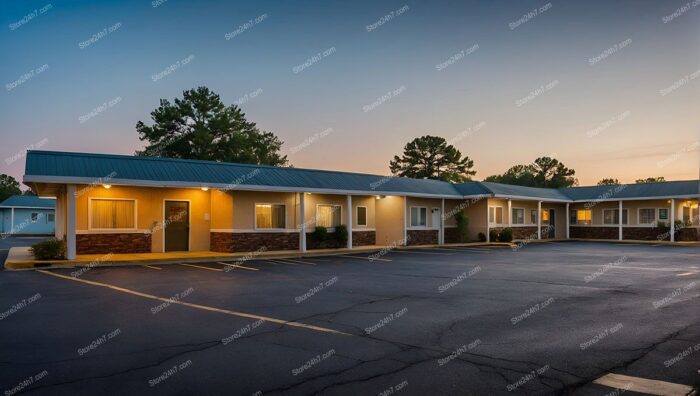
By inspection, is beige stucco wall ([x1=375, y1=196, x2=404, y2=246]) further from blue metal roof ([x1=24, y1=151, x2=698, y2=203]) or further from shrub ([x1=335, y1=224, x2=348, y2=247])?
shrub ([x1=335, y1=224, x2=348, y2=247])

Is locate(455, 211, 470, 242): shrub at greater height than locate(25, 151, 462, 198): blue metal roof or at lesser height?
lesser

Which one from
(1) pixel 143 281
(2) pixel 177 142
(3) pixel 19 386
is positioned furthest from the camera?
(2) pixel 177 142

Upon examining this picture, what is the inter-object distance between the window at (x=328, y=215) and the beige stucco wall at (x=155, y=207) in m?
5.18

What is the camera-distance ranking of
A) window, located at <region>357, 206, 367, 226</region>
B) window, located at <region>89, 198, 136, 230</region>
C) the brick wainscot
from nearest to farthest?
window, located at <region>89, 198, 136, 230</region>
window, located at <region>357, 206, 367, 226</region>
the brick wainscot

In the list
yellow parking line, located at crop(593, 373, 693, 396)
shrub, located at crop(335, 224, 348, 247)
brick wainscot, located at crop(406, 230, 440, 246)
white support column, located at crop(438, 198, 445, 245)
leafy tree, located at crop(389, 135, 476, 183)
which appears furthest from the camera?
leafy tree, located at crop(389, 135, 476, 183)

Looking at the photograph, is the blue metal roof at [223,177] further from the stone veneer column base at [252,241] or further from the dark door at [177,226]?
the stone veneer column base at [252,241]

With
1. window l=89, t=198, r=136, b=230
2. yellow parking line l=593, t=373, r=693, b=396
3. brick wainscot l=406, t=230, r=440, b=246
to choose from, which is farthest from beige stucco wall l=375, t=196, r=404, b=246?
yellow parking line l=593, t=373, r=693, b=396

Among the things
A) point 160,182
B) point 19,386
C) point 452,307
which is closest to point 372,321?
point 452,307

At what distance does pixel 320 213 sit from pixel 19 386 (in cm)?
1875

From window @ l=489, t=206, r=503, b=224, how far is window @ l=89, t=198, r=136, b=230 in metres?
21.1

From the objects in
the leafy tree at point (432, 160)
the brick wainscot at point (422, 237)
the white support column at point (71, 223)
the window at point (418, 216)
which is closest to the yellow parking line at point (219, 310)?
the white support column at point (71, 223)

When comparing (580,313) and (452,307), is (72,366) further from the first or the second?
(580,313)

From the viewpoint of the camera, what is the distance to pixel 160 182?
17.5 m

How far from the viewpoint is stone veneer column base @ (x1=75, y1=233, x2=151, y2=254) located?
17719 mm
